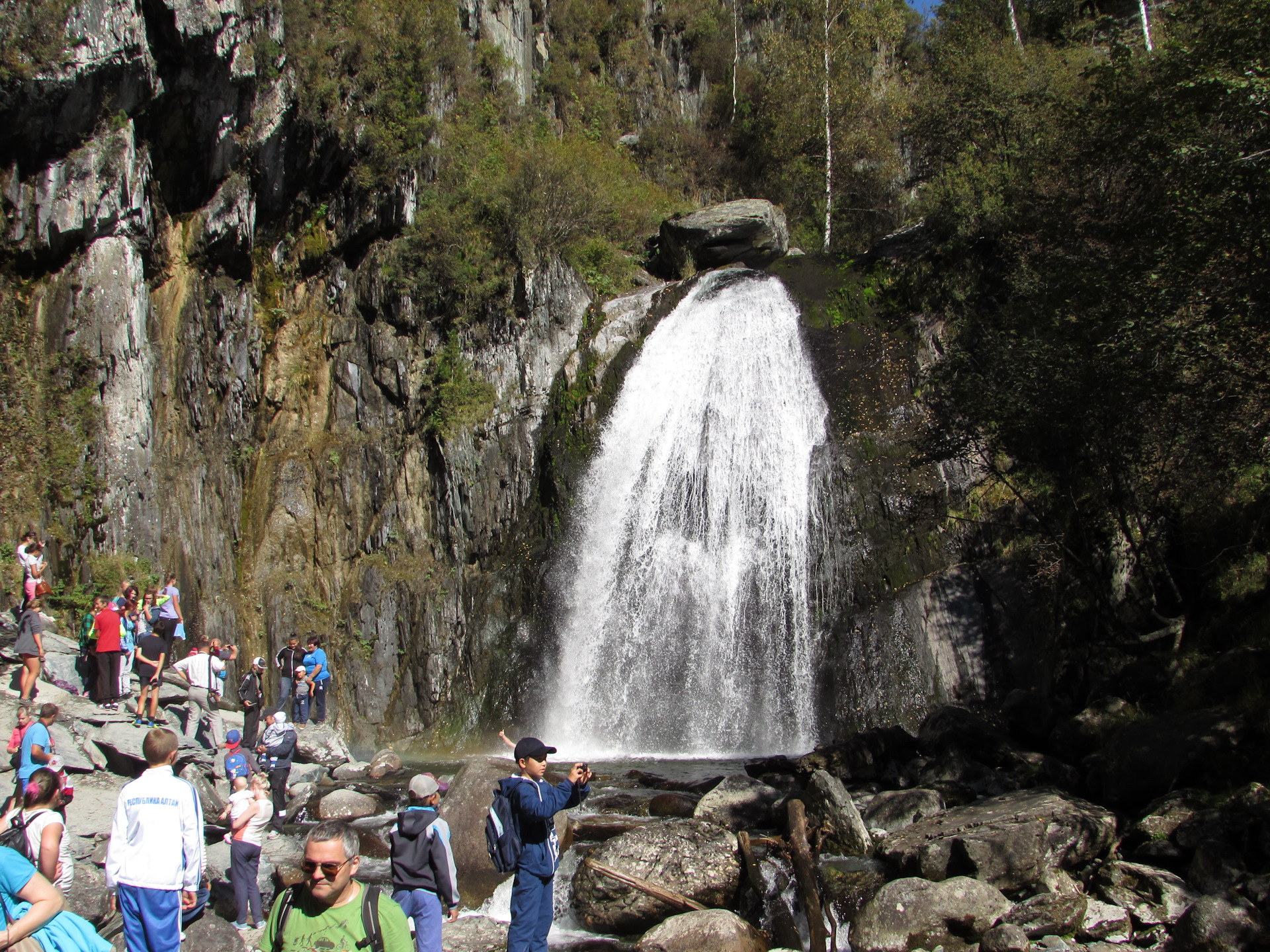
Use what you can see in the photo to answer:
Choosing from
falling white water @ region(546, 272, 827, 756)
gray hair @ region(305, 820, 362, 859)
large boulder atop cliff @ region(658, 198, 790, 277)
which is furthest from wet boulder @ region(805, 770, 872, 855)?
large boulder atop cliff @ region(658, 198, 790, 277)

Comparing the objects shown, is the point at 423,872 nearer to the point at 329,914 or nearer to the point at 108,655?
the point at 329,914

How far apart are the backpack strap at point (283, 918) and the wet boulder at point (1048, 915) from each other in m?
5.64

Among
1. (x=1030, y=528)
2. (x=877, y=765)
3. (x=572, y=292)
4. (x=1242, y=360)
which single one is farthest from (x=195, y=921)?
(x=572, y=292)

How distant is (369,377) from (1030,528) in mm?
14987

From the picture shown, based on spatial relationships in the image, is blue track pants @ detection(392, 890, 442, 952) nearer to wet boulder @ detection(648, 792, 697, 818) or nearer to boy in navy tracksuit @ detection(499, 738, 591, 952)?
boy in navy tracksuit @ detection(499, 738, 591, 952)

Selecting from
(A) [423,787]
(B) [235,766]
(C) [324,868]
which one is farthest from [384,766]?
(C) [324,868]

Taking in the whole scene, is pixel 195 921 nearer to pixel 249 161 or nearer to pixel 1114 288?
pixel 1114 288

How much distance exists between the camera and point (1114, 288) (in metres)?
10.4

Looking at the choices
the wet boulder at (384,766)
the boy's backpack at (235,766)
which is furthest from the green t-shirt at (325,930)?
the wet boulder at (384,766)

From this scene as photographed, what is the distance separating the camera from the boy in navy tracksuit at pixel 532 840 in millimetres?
4863

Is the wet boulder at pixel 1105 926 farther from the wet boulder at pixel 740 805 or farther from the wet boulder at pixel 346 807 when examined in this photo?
the wet boulder at pixel 346 807

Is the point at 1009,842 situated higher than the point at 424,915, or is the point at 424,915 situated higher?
the point at 424,915

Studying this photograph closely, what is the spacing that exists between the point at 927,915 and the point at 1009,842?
1047 mm

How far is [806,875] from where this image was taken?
25.0ft
